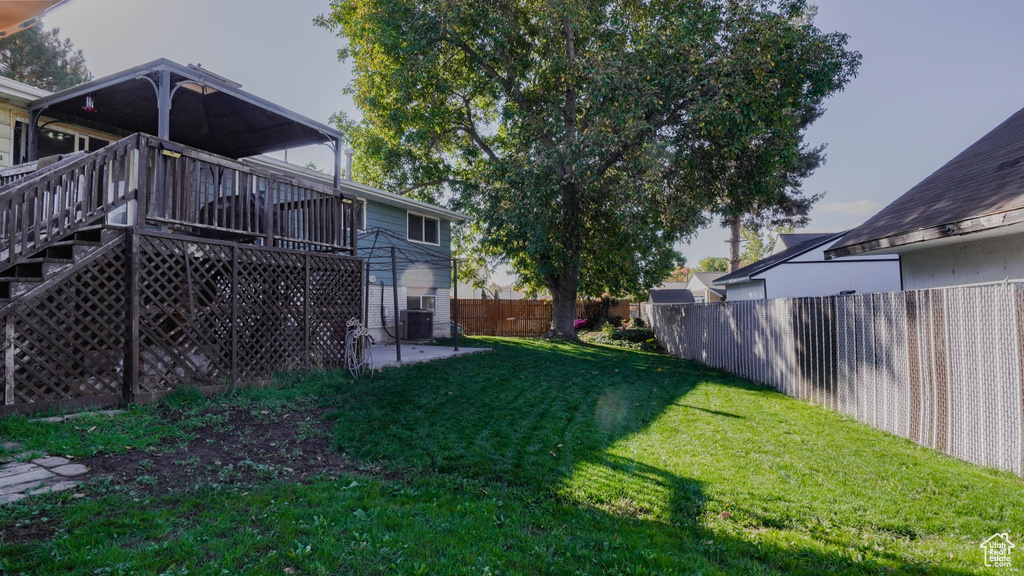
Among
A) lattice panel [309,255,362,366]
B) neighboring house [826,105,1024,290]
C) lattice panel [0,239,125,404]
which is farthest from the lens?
lattice panel [309,255,362,366]

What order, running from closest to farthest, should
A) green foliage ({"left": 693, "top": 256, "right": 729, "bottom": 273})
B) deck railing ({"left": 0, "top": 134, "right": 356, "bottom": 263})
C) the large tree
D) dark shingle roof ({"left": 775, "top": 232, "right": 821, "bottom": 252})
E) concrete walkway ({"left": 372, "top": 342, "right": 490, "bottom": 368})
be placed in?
1. deck railing ({"left": 0, "top": 134, "right": 356, "bottom": 263})
2. concrete walkway ({"left": 372, "top": 342, "right": 490, "bottom": 368})
3. the large tree
4. dark shingle roof ({"left": 775, "top": 232, "right": 821, "bottom": 252})
5. green foliage ({"left": 693, "top": 256, "right": 729, "bottom": 273})

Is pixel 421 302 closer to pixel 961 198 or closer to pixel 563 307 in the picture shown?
pixel 563 307

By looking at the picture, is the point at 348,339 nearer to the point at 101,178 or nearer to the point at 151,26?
the point at 101,178

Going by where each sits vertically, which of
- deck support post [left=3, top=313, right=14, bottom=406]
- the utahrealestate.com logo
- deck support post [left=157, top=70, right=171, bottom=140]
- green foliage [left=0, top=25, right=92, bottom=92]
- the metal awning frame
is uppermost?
green foliage [left=0, top=25, right=92, bottom=92]

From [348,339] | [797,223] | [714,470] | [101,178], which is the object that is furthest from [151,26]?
[797,223]

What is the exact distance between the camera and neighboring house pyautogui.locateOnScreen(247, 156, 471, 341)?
1364 cm

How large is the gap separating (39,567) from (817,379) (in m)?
8.61

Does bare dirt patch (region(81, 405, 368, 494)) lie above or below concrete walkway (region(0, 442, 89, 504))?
below

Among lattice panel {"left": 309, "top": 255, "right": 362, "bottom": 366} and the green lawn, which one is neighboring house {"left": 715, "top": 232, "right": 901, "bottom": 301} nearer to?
the green lawn

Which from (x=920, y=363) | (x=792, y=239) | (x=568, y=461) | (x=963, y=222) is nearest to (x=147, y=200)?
(x=568, y=461)

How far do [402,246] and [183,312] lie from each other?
939 cm

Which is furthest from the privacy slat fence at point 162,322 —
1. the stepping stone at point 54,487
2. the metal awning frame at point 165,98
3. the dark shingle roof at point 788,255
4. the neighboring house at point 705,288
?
A: the neighboring house at point 705,288

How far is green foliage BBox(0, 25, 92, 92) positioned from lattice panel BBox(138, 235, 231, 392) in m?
21.8

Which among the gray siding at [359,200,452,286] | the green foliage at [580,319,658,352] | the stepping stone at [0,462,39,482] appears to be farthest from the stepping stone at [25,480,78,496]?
the green foliage at [580,319,658,352]
